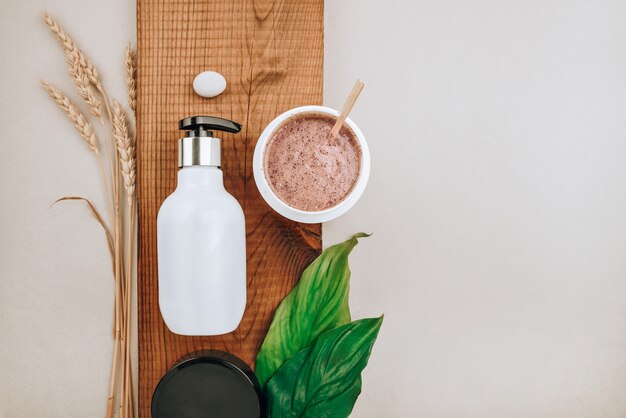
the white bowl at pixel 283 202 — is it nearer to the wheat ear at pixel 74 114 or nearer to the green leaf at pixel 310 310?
the green leaf at pixel 310 310

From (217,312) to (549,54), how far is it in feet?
1.97

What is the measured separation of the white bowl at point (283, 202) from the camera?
0.49 m

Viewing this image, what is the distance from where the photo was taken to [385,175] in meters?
0.62

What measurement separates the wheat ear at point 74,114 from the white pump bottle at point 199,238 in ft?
0.58

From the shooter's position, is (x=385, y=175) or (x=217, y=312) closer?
(x=217, y=312)

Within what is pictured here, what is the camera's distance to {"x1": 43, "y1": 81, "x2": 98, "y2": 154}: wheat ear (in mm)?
571

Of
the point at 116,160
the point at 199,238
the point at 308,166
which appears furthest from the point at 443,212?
the point at 116,160

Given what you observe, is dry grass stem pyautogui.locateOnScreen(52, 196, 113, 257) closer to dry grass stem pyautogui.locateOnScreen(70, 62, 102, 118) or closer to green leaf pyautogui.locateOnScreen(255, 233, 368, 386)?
dry grass stem pyautogui.locateOnScreen(70, 62, 102, 118)

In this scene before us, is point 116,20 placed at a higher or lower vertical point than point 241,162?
higher

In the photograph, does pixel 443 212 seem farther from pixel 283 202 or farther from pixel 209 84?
pixel 209 84

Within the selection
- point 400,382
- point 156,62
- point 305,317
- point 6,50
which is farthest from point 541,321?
point 6,50

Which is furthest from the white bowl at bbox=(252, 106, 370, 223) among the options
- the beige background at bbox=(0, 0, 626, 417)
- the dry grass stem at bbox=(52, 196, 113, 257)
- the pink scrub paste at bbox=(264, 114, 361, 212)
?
the dry grass stem at bbox=(52, 196, 113, 257)

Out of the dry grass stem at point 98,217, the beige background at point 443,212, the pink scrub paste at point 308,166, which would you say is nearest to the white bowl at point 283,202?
Answer: the pink scrub paste at point 308,166

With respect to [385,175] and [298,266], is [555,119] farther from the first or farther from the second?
[298,266]
